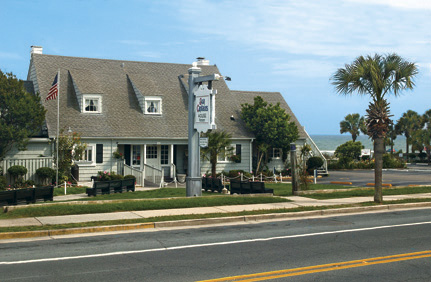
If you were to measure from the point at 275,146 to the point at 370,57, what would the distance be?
60.6ft

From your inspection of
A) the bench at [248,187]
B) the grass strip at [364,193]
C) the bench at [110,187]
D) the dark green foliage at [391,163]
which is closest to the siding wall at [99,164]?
the bench at [110,187]

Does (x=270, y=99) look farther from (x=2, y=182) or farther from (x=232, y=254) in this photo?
(x=232, y=254)

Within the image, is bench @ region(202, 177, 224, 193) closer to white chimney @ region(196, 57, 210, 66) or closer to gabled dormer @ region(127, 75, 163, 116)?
gabled dormer @ region(127, 75, 163, 116)

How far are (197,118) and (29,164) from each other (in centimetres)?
1234

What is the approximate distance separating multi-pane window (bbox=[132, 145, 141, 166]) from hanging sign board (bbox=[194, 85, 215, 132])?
1428 cm

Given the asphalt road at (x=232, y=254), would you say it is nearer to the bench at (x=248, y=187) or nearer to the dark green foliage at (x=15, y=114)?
the bench at (x=248, y=187)

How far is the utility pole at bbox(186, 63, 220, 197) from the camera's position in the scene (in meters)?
21.3

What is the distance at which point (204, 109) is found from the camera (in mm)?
21438

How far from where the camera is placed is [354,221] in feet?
52.5

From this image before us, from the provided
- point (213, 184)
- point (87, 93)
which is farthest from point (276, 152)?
point (87, 93)

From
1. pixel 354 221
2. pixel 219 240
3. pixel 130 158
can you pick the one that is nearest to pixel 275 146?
pixel 130 158

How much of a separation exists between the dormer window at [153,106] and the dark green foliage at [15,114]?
897 cm

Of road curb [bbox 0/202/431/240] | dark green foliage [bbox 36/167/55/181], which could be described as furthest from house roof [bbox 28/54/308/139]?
road curb [bbox 0/202/431/240]

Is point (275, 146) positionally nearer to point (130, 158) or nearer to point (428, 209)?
point (130, 158)
